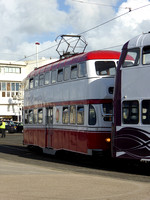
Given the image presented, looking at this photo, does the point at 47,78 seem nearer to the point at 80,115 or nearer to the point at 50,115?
the point at 50,115

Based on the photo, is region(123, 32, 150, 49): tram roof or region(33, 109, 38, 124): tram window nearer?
region(123, 32, 150, 49): tram roof

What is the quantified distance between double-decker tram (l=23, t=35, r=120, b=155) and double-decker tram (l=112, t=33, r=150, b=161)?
5.14 feet

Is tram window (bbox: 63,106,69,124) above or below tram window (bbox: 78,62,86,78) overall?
below

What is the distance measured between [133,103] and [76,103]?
13.8ft

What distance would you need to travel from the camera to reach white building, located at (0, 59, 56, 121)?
7544cm

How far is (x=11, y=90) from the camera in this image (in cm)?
7650

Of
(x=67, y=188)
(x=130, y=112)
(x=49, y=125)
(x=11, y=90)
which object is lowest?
(x=67, y=188)

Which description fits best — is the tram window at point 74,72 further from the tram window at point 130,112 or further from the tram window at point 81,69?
the tram window at point 130,112

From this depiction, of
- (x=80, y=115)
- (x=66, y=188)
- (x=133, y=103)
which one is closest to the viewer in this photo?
(x=66, y=188)

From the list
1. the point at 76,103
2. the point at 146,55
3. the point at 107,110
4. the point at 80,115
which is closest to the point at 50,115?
the point at 76,103

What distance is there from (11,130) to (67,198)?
48391mm

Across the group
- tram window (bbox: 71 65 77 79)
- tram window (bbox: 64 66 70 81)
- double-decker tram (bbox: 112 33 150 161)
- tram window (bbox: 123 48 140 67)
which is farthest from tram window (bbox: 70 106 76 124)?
tram window (bbox: 123 48 140 67)

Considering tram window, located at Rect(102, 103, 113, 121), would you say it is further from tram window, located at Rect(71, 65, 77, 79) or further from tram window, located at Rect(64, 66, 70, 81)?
tram window, located at Rect(64, 66, 70, 81)

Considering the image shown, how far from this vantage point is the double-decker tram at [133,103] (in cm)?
1478
